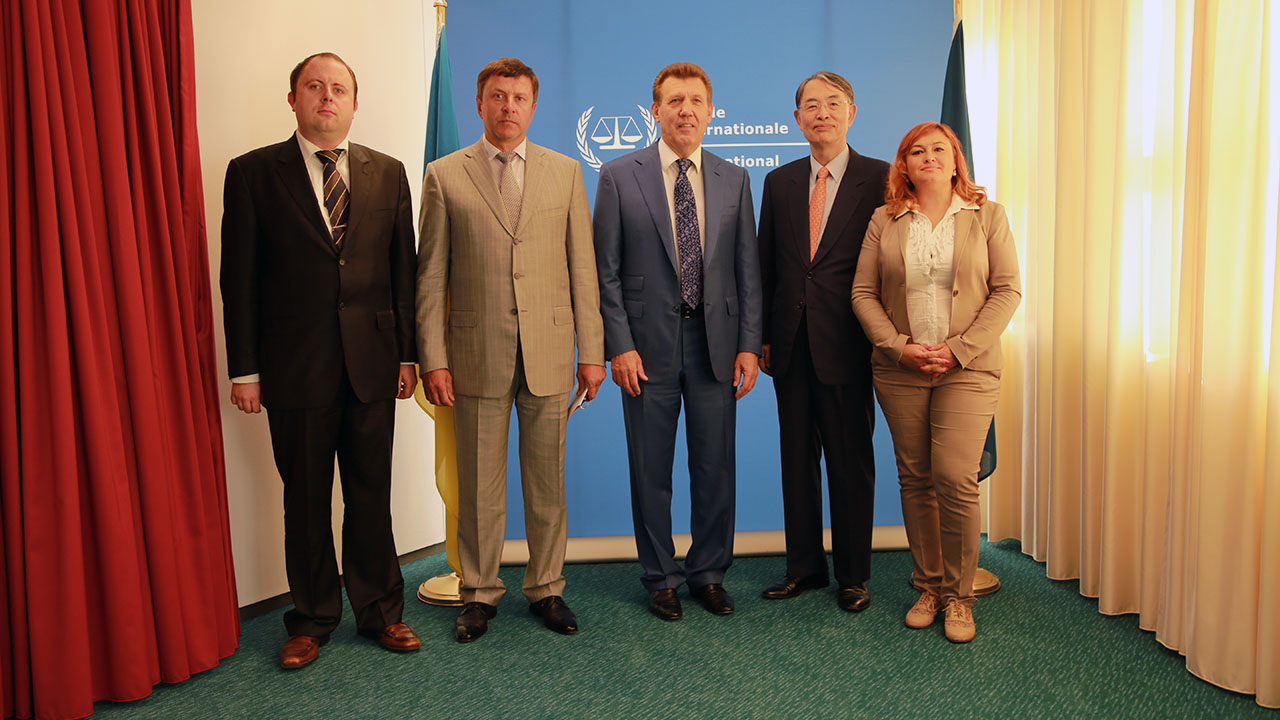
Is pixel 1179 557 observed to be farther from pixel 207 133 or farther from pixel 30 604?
pixel 207 133

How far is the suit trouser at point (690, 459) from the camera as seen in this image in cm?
322

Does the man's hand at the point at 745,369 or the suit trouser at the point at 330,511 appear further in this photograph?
the man's hand at the point at 745,369

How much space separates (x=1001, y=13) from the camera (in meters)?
4.07

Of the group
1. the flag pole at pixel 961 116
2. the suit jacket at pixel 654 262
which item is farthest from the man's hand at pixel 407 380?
the flag pole at pixel 961 116

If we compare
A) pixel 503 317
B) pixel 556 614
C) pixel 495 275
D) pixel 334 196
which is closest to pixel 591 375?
pixel 503 317

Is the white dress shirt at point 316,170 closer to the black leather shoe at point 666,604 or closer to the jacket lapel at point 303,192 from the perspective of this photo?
the jacket lapel at point 303,192

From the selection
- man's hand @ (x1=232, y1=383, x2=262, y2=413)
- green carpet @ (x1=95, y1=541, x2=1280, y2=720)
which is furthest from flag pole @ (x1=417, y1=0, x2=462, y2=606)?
man's hand @ (x1=232, y1=383, x2=262, y2=413)

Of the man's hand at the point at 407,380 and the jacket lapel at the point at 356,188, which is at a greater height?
the jacket lapel at the point at 356,188

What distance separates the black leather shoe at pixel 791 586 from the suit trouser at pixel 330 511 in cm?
150

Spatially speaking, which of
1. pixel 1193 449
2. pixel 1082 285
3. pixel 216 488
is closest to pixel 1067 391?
pixel 1082 285

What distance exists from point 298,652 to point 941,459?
2399 mm

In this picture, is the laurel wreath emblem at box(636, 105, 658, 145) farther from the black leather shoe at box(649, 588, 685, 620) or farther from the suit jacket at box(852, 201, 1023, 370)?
the black leather shoe at box(649, 588, 685, 620)

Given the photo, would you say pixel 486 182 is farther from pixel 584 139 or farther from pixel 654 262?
pixel 584 139

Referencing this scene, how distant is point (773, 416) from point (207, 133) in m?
2.78
